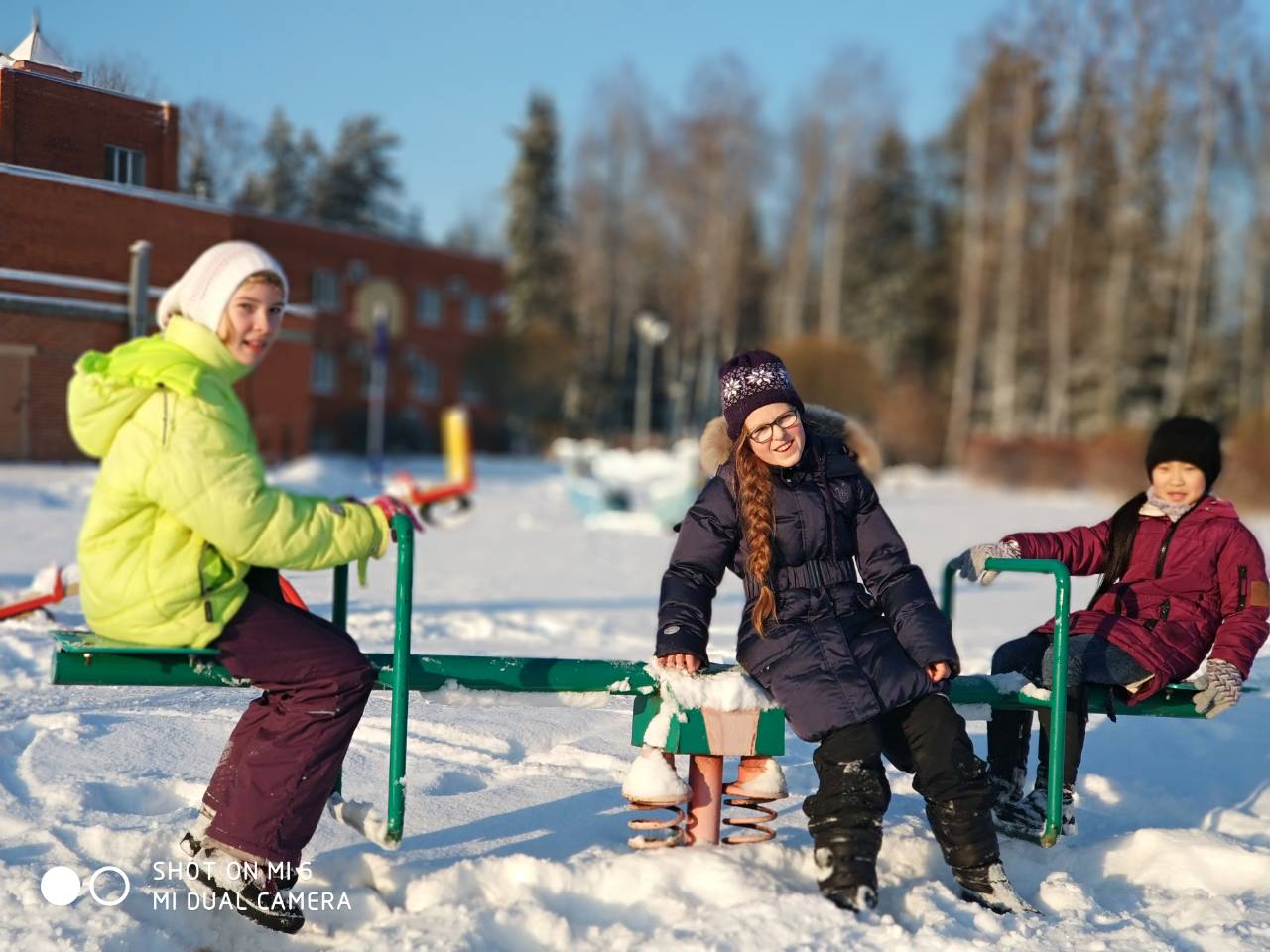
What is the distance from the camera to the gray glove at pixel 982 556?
3.88 meters

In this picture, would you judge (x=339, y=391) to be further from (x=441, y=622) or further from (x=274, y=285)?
(x=274, y=285)

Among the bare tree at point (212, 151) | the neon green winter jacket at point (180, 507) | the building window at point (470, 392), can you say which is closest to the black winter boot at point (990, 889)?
the neon green winter jacket at point (180, 507)

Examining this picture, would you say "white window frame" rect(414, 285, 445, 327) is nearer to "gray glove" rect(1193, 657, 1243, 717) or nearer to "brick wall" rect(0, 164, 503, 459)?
"brick wall" rect(0, 164, 503, 459)

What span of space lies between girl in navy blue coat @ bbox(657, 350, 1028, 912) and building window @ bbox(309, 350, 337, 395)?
31.3 meters

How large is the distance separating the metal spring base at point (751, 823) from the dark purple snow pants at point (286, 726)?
3.65ft

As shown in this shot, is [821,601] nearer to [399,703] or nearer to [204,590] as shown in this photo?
[399,703]

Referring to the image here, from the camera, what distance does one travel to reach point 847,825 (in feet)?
10.6

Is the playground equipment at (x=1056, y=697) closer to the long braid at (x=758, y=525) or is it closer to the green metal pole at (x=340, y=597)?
the long braid at (x=758, y=525)

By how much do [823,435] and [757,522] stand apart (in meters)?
0.50

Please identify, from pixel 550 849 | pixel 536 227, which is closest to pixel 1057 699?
pixel 550 849

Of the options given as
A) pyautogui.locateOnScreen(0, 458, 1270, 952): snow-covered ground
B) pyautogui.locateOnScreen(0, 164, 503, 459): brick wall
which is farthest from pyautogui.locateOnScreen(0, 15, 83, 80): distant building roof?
pyautogui.locateOnScreen(0, 458, 1270, 952): snow-covered ground

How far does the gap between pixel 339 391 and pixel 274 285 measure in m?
33.0

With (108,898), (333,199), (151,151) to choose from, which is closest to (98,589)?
(108,898)

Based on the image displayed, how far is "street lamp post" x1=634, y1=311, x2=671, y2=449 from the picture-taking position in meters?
33.5
